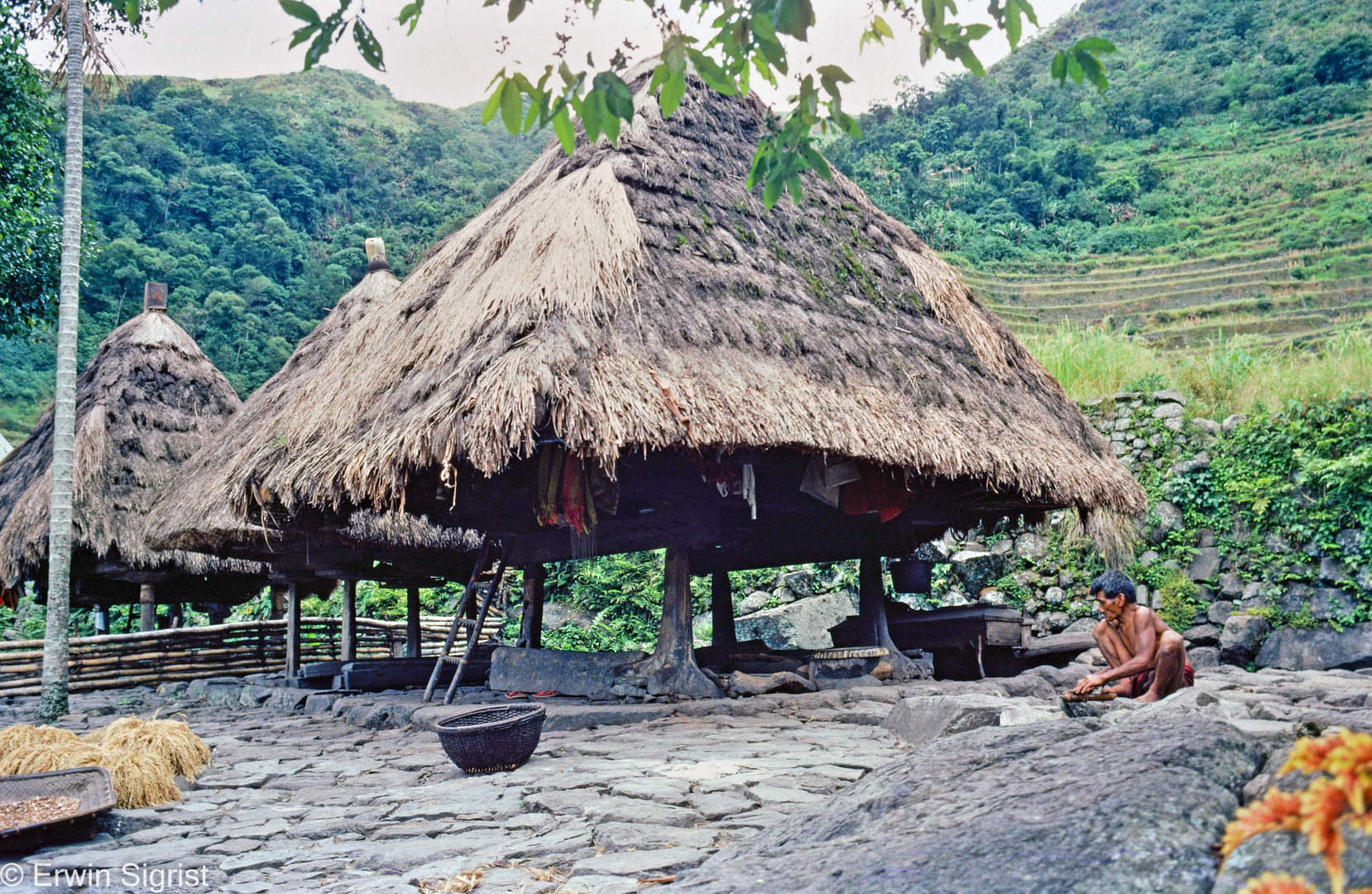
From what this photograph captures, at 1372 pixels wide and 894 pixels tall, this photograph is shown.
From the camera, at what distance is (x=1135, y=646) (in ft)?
16.2

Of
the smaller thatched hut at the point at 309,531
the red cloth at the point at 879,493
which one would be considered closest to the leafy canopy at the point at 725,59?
the red cloth at the point at 879,493

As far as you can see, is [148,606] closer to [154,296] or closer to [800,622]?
[154,296]

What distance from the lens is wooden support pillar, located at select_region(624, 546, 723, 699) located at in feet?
21.9

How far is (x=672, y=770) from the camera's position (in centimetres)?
431

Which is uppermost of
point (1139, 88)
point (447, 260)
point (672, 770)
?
point (1139, 88)

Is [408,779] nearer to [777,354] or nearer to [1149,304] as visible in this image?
[777,354]

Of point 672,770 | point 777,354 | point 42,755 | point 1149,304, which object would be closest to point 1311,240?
point 1149,304

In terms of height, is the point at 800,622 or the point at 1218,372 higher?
the point at 1218,372

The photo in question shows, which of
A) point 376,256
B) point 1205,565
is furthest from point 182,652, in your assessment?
point 1205,565

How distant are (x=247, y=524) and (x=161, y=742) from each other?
3.49m

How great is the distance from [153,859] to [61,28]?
25.8 feet

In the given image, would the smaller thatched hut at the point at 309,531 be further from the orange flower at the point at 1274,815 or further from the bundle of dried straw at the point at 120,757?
the orange flower at the point at 1274,815

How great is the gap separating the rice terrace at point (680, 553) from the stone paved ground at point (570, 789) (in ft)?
0.11

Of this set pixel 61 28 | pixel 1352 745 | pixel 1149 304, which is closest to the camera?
pixel 1352 745
